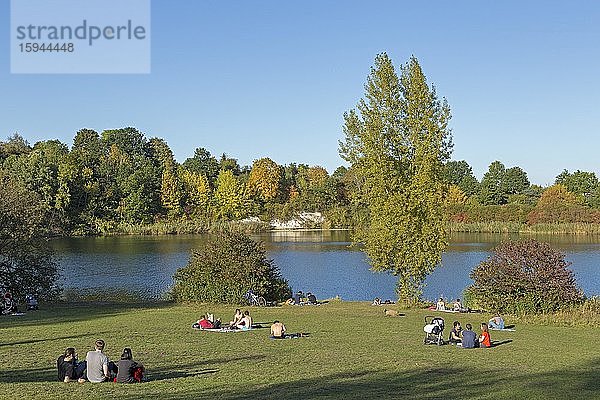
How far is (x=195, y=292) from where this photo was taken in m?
31.9

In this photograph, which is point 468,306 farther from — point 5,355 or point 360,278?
point 5,355

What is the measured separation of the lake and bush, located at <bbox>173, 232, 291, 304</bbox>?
5.21 metres

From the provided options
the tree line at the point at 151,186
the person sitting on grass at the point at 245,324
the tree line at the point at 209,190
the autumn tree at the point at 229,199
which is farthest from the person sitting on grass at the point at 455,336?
the autumn tree at the point at 229,199

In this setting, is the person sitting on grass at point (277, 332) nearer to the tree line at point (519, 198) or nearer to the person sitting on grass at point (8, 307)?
the person sitting on grass at point (8, 307)

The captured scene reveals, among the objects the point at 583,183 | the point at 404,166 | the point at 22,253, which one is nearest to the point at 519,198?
the point at 583,183

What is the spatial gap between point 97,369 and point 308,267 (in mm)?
37014

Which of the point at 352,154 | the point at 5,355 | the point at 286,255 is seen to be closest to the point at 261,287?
the point at 352,154

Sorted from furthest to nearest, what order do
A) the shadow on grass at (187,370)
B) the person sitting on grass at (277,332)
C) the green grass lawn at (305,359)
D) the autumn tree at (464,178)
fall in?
the autumn tree at (464,178) < the person sitting on grass at (277,332) < the shadow on grass at (187,370) < the green grass lawn at (305,359)

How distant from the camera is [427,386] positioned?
13070 millimetres

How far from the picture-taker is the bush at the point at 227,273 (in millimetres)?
31344

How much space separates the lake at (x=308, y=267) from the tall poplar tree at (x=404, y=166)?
7341 millimetres

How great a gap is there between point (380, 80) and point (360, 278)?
17400mm

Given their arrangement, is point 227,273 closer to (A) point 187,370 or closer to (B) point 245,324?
(B) point 245,324

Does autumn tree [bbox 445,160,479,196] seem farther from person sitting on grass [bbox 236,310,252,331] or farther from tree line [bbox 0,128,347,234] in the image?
person sitting on grass [bbox 236,310,252,331]
